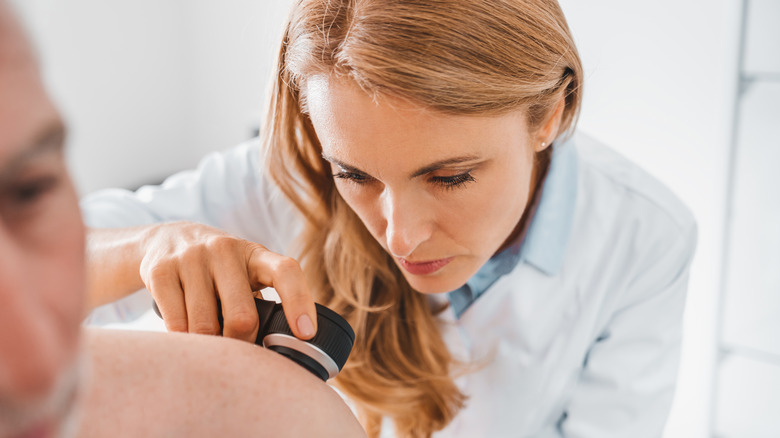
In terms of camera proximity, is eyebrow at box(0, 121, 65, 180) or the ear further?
the ear

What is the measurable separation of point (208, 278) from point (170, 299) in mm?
31

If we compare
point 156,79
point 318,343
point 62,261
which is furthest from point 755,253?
point 156,79

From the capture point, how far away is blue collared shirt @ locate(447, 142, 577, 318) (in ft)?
2.69

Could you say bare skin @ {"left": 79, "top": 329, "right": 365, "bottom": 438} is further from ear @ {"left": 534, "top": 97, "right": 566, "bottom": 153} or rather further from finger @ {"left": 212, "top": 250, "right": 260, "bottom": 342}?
ear @ {"left": 534, "top": 97, "right": 566, "bottom": 153}

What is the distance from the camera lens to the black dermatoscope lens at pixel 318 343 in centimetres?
41

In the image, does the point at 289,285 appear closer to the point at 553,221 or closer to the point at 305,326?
the point at 305,326

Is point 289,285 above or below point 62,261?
below

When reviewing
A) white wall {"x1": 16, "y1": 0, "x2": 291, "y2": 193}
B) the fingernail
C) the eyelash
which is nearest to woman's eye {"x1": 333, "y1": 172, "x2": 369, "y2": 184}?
the eyelash

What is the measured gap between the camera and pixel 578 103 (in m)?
0.70

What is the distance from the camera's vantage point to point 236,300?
458 mm

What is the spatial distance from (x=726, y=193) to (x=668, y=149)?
134 mm

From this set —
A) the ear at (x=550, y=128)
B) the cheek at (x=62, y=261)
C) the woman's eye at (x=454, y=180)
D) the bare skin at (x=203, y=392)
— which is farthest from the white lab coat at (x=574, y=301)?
the cheek at (x=62, y=261)

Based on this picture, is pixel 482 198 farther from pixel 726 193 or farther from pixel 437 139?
pixel 726 193

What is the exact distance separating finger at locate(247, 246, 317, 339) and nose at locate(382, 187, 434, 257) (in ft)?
0.41
